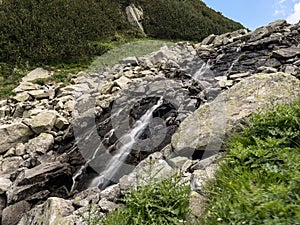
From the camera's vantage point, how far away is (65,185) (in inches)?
249

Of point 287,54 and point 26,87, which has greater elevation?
point 287,54

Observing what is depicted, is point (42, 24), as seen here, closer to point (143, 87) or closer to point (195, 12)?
point (143, 87)

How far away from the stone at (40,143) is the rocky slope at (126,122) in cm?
3

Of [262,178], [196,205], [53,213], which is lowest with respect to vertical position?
[53,213]

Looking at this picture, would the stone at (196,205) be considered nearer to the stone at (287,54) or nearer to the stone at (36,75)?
the stone at (287,54)

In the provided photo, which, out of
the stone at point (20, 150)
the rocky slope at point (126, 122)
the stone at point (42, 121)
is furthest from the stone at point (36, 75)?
the stone at point (20, 150)

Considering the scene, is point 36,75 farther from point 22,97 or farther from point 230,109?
point 230,109

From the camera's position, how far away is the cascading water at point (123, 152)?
645 cm

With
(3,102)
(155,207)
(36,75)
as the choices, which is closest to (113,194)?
(155,207)

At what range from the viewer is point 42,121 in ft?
28.2

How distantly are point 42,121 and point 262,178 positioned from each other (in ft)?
23.7

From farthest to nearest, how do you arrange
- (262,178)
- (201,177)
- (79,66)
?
(79,66)
(201,177)
(262,178)

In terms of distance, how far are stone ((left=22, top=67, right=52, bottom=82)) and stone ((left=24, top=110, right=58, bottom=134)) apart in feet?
14.3

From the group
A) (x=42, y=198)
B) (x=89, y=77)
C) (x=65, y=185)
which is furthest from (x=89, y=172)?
(x=89, y=77)
